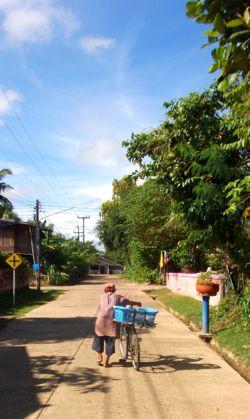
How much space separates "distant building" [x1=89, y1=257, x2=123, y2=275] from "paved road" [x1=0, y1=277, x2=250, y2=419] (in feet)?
358

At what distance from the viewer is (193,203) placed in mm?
14703

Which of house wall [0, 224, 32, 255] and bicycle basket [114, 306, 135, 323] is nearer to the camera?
bicycle basket [114, 306, 135, 323]

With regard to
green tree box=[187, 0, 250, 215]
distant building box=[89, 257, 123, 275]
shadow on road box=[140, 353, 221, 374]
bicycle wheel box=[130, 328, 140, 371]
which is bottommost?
distant building box=[89, 257, 123, 275]

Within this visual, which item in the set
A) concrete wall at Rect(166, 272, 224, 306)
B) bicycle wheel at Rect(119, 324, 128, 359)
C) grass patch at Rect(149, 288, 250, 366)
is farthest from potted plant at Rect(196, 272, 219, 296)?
concrete wall at Rect(166, 272, 224, 306)

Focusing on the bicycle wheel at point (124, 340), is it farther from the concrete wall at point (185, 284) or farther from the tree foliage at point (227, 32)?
the concrete wall at point (185, 284)

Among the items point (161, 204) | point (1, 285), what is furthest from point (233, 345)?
point (161, 204)

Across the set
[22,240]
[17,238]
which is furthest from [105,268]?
[17,238]

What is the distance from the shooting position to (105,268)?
127812 millimetres

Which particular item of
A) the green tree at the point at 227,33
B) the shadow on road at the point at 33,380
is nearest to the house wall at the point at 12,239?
the shadow on road at the point at 33,380

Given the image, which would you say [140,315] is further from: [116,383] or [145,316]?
[116,383]

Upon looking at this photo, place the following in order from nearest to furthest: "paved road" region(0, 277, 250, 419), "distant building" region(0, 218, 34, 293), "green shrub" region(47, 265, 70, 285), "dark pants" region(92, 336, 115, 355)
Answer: "paved road" region(0, 277, 250, 419) → "dark pants" region(92, 336, 115, 355) → "distant building" region(0, 218, 34, 293) → "green shrub" region(47, 265, 70, 285)

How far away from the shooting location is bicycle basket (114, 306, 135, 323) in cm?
925

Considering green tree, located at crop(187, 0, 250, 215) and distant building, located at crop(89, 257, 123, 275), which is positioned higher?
green tree, located at crop(187, 0, 250, 215)

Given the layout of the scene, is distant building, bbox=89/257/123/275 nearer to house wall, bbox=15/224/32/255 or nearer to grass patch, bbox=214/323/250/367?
house wall, bbox=15/224/32/255
